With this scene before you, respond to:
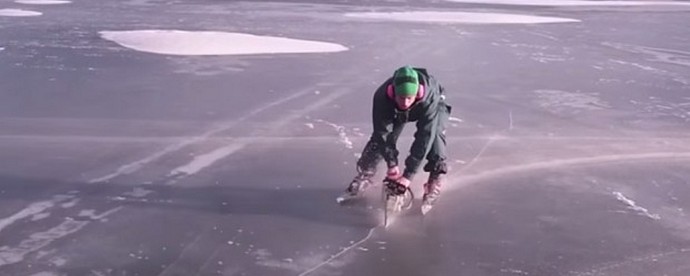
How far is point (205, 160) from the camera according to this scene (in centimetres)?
670

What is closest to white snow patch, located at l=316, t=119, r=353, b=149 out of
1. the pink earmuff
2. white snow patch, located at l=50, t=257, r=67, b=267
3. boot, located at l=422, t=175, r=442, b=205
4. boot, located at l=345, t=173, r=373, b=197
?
boot, located at l=345, t=173, r=373, b=197

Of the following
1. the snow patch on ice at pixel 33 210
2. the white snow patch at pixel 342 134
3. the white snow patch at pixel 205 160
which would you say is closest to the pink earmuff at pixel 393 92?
the white snow patch at pixel 205 160

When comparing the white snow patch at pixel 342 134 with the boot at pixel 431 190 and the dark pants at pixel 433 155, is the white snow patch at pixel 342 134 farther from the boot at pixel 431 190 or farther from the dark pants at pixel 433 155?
the boot at pixel 431 190

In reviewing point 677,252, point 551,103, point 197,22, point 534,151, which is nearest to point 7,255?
point 677,252

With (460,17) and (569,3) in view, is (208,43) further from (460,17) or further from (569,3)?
(569,3)

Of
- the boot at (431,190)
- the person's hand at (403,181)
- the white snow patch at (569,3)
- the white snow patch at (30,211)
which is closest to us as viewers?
Result: the person's hand at (403,181)

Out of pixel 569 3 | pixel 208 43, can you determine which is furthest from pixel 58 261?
pixel 569 3

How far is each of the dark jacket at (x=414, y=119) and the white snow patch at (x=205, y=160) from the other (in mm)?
1690

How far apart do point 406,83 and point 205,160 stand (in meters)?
2.38

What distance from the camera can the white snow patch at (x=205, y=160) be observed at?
6.39 metres

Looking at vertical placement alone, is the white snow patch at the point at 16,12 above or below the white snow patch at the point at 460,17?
above

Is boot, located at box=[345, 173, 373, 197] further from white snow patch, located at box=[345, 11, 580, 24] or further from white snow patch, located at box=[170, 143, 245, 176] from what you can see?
white snow patch, located at box=[345, 11, 580, 24]

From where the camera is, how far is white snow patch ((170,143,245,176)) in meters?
6.39

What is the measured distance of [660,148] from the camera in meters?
7.39
